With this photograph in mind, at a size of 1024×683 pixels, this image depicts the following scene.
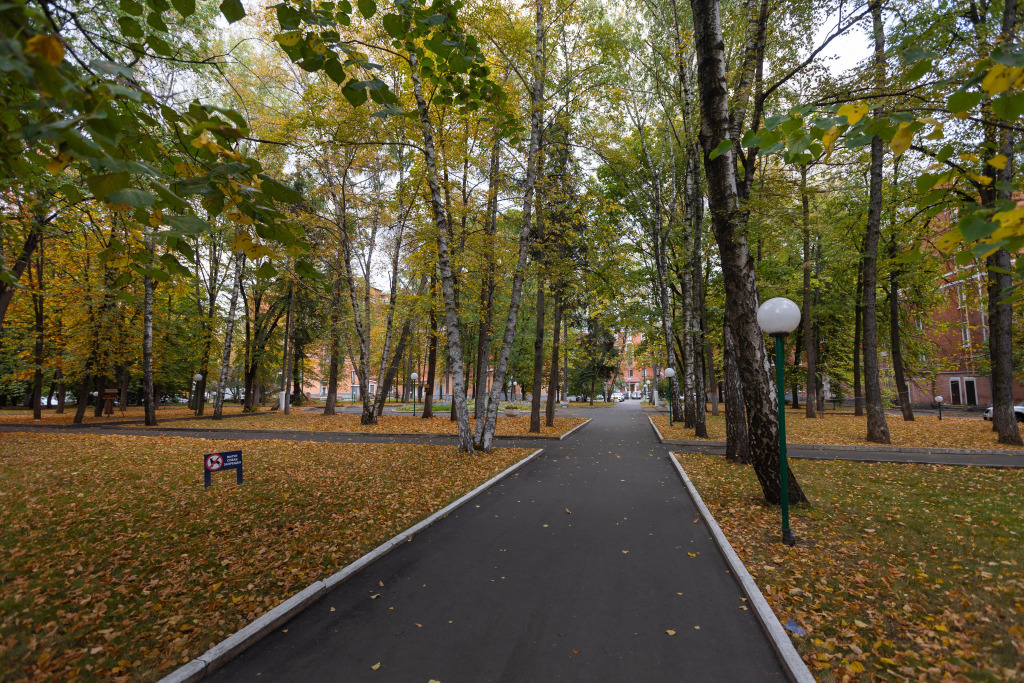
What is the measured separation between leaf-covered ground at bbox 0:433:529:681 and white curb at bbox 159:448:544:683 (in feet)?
0.55

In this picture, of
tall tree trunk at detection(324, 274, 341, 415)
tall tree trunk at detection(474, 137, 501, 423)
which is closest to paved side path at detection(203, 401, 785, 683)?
tall tree trunk at detection(474, 137, 501, 423)

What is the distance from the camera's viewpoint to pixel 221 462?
25.0 ft

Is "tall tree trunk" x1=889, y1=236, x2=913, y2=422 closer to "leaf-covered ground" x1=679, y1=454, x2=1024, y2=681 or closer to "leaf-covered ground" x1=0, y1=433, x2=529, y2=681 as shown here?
"leaf-covered ground" x1=679, y1=454, x2=1024, y2=681

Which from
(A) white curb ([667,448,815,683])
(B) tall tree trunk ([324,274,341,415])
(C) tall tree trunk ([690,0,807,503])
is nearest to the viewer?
(A) white curb ([667,448,815,683])

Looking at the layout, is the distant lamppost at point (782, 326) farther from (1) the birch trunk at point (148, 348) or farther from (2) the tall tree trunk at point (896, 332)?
(1) the birch trunk at point (148, 348)

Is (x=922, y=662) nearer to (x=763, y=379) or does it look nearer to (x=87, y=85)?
(x=763, y=379)

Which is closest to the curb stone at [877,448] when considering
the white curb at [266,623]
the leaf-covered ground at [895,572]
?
the leaf-covered ground at [895,572]

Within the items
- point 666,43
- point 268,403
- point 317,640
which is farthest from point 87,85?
point 268,403

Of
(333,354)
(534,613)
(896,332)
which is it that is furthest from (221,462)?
(896,332)

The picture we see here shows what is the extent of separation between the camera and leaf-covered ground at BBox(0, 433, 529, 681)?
3.36m

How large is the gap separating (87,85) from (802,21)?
11516 mm

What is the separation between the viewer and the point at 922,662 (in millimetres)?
3074

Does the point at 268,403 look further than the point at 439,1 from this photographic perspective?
Yes

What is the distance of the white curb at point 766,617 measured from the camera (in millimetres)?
2996
